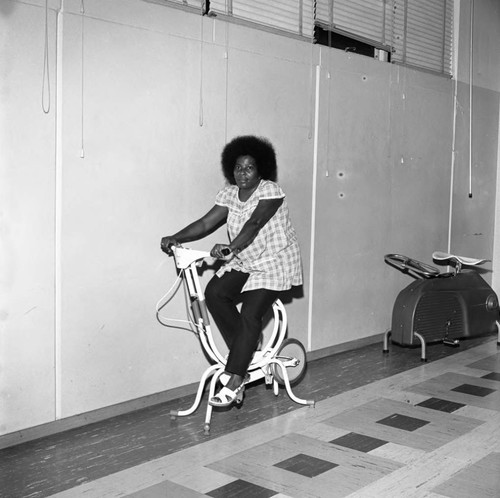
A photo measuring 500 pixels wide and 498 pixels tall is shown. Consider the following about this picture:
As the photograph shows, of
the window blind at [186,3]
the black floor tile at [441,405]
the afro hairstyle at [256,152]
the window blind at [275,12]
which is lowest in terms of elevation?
the black floor tile at [441,405]

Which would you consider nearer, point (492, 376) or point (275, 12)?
point (275, 12)

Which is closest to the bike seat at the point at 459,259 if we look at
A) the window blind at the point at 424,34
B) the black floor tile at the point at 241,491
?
the window blind at the point at 424,34

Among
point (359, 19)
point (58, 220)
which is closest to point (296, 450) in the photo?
point (58, 220)

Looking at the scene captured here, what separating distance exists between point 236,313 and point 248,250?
0.35 m

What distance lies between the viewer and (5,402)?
3619 mm

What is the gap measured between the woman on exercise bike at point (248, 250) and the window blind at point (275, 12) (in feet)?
2.85

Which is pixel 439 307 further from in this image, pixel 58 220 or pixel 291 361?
pixel 58 220

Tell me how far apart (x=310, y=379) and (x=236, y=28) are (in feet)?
7.45

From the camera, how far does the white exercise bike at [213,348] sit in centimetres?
399

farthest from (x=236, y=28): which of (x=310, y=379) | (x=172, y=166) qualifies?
(x=310, y=379)

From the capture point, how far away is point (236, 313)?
167 inches

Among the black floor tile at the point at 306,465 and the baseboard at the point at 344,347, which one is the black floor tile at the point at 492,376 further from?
the black floor tile at the point at 306,465

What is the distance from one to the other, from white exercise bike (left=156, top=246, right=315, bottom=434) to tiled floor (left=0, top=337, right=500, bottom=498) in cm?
11

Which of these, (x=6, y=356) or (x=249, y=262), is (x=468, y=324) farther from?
(x=6, y=356)
